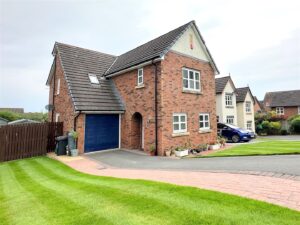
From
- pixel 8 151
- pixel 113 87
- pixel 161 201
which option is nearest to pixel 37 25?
pixel 113 87

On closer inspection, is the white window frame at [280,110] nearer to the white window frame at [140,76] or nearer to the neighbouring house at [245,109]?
the neighbouring house at [245,109]

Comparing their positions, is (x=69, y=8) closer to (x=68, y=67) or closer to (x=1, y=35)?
(x=68, y=67)

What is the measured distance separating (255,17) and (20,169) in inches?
687

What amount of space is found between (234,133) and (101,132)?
14.8 m

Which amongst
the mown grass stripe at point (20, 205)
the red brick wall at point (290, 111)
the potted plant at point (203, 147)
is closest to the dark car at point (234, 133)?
the potted plant at point (203, 147)

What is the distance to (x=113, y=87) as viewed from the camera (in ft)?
61.1

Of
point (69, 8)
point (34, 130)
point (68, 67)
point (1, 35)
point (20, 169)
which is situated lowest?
point (20, 169)

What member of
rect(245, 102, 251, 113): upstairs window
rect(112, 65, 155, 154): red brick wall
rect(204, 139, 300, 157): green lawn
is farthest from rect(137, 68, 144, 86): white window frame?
rect(245, 102, 251, 113): upstairs window

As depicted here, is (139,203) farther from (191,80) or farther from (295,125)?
(295,125)

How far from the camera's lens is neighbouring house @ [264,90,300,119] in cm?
4641

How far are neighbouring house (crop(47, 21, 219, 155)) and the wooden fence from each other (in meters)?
1.59

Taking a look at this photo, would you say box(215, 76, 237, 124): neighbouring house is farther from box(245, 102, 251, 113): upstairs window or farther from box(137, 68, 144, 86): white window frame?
box(137, 68, 144, 86): white window frame

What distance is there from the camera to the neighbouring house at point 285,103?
4641 cm

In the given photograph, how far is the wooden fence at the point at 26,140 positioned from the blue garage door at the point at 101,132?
2957 mm
